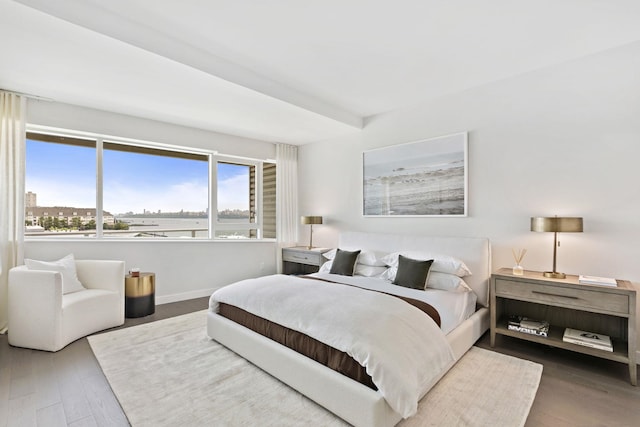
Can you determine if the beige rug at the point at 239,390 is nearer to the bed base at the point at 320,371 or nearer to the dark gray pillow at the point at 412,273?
the bed base at the point at 320,371

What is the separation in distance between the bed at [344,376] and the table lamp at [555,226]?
1.98ft

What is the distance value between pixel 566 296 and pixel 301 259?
3.51 metres

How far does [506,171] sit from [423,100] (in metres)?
1.38

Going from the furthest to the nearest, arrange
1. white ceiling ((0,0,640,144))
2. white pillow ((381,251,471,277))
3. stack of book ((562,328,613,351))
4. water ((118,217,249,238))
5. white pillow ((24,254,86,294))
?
water ((118,217,249,238)) → white pillow ((381,251,471,277)) → white pillow ((24,254,86,294)) → stack of book ((562,328,613,351)) → white ceiling ((0,0,640,144))

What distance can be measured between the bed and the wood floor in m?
0.55

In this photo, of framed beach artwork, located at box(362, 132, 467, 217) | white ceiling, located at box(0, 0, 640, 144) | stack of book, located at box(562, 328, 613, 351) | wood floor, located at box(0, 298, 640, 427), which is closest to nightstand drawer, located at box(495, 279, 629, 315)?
stack of book, located at box(562, 328, 613, 351)

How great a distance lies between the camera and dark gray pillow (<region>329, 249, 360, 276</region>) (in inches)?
151

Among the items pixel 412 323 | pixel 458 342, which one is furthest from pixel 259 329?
pixel 458 342

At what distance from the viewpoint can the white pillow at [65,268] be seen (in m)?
3.14

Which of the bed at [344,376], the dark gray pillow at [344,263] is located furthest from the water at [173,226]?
the dark gray pillow at [344,263]

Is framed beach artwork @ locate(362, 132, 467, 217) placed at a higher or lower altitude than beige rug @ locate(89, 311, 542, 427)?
higher

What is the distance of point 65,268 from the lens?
11.0 feet

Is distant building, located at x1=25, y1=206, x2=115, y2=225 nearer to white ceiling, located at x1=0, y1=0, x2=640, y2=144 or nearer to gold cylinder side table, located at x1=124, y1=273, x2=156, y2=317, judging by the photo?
gold cylinder side table, located at x1=124, y1=273, x2=156, y2=317

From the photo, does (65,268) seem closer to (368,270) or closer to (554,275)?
(368,270)
